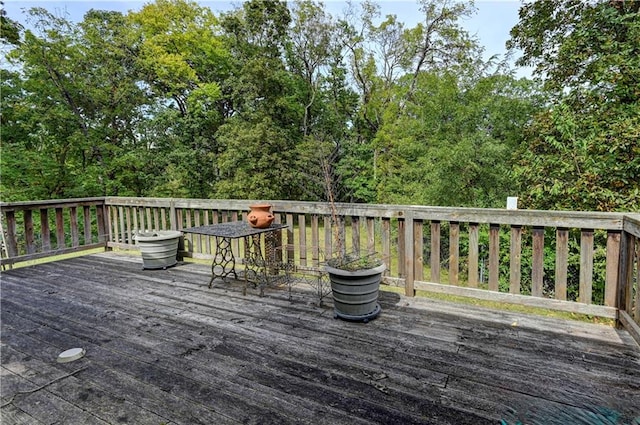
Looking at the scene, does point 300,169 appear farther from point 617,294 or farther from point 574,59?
point 617,294

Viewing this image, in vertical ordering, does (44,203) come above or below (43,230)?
above

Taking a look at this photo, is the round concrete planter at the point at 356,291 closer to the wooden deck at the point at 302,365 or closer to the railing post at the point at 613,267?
the wooden deck at the point at 302,365

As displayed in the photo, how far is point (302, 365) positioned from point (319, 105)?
14110mm

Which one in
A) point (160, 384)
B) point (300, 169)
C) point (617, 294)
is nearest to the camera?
point (160, 384)

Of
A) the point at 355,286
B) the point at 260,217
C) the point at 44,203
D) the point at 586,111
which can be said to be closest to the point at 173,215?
the point at 44,203

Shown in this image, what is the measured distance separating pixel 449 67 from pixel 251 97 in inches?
285

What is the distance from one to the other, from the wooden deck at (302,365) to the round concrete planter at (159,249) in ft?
3.45

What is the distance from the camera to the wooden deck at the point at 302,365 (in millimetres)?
1657

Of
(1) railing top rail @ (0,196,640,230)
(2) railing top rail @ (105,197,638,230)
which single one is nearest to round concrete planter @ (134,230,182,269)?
(1) railing top rail @ (0,196,640,230)

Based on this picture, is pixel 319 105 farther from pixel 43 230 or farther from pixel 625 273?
pixel 625 273

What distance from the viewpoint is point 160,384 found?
1.91 m

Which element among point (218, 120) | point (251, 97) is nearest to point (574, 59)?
point (251, 97)

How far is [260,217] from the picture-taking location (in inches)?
141

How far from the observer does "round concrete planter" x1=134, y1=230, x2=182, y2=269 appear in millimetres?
4234
